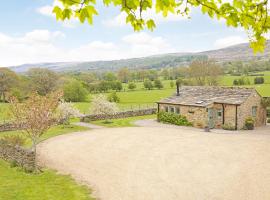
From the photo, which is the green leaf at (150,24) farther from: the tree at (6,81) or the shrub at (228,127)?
the tree at (6,81)

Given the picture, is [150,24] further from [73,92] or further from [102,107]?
[73,92]

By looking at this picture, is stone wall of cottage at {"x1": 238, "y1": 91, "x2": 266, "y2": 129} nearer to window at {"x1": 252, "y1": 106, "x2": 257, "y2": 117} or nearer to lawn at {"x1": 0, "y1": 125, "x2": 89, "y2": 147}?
window at {"x1": 252, "y1": 106, "x2": 257, "y2": 117}

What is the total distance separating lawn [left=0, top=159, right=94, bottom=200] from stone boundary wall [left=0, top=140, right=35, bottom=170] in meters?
1.05

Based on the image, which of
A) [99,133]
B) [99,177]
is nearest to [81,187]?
[99,177]

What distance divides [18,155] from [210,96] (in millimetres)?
24297

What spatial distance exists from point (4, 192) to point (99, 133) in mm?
17614

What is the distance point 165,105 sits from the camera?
43.5 meters

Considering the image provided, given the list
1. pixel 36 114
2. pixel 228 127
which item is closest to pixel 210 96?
pixel 228 127

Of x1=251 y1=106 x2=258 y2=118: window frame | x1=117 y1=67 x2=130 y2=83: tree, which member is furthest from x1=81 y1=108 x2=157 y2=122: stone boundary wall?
x1=117 y1=67 x2=130 y2=83: tree

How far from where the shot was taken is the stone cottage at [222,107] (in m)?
37.3

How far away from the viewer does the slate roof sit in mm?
38188

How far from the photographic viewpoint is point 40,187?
18.2 metres

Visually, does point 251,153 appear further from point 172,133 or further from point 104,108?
point 104,108

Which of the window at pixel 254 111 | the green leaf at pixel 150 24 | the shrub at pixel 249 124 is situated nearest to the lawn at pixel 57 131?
the shrub at pixel 249 124
